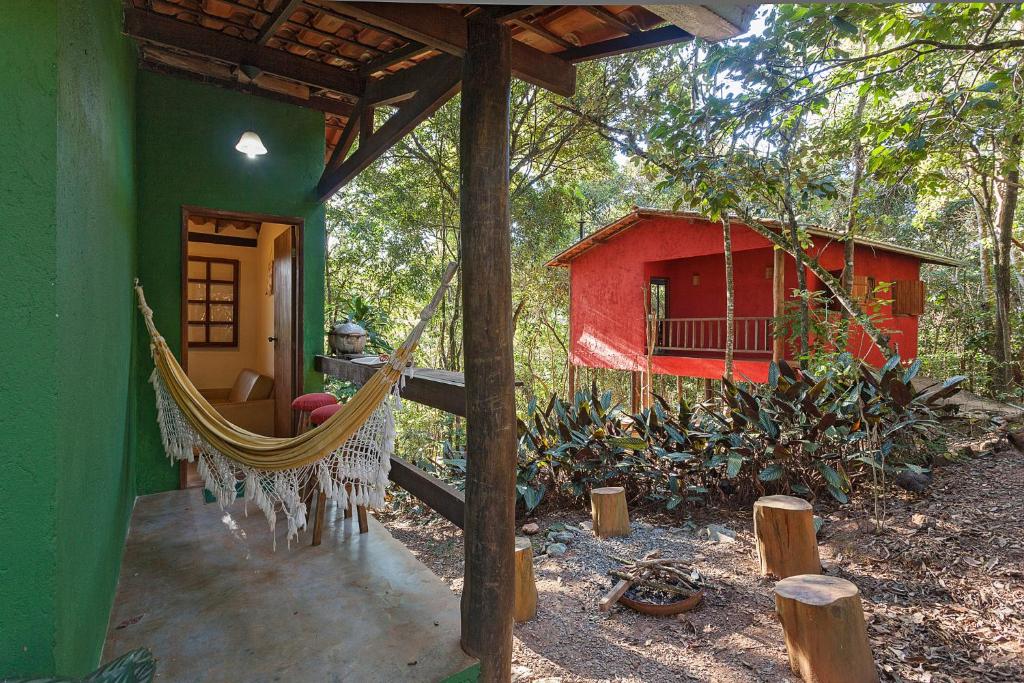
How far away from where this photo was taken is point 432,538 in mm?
3965

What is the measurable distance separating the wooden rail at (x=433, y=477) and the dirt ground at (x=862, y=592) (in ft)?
2.74

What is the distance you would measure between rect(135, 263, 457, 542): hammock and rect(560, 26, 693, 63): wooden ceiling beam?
3.28 ft

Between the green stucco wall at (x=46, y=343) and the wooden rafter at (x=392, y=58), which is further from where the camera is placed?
the wooden rafter at (x=392, y=58)

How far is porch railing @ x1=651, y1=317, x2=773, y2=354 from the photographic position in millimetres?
7500

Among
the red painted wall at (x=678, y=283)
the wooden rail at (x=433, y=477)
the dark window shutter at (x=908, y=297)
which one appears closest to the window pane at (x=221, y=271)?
the wooden rail at (x=433, y=477)

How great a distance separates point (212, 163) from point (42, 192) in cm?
256

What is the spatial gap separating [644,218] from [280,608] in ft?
24.5

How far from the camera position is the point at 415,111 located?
211cm

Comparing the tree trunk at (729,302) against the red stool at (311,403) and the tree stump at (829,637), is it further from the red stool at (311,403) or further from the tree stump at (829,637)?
the red stool at (311,403)

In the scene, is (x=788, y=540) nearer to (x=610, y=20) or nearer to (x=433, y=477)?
(x=433, y=477)

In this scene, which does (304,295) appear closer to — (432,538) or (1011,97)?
(432,538)

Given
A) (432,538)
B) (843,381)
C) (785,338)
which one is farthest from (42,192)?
(785,338)

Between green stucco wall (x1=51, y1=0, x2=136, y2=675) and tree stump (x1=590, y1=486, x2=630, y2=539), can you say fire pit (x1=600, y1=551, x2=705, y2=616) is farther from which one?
green stucco wall (x1=51, y1=0, x2=136, y2=675)

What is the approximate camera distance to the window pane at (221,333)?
513 centimetres
